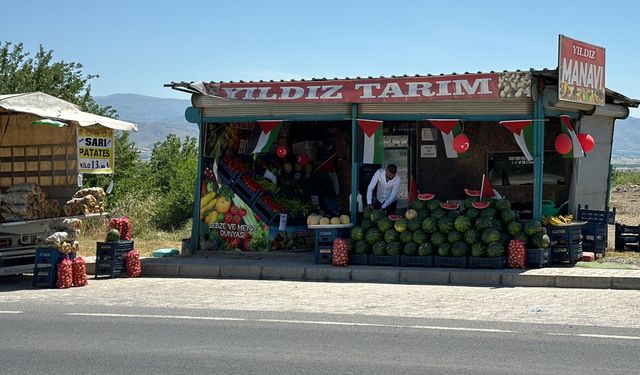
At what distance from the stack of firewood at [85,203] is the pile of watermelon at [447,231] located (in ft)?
15.0

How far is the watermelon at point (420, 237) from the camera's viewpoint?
1549 centimetres

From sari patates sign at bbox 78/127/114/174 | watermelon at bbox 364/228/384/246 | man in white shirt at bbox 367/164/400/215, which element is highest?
sari patates sign at bbox 78/127/114/174

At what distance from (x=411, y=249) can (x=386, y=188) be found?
1660mm

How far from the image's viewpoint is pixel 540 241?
49.2 feet

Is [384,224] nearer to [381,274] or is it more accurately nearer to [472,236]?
[381,274]

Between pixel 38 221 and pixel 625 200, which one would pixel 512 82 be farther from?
pixel 625 200

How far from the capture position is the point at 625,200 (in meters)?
39.9

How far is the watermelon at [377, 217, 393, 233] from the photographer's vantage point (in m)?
15.8

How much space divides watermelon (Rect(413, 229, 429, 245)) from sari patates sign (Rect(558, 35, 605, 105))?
3248 mm

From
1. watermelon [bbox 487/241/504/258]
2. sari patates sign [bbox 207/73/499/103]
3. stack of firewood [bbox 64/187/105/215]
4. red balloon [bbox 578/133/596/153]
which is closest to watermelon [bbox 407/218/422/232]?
watermelon [bbox 487/241/504/258]

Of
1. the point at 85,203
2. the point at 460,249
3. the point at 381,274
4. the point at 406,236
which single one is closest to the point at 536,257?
the point at 460,249

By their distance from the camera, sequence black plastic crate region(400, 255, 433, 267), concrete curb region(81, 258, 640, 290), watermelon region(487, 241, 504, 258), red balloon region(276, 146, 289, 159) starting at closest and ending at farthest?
1. concrete curb region(81, 258, 640, 290)
2. watermelon region(487, 241, 504, 258)
3. black plastic crate region(400, 255, 433, 267)
4. red balloon region(276, 146, 289, 159)

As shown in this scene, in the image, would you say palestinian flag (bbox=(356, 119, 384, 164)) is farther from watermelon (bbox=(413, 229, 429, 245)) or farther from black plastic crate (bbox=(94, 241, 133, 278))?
black plastic crate (bbox=(94, 241, 133, 278))

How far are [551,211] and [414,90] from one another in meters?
3.52
